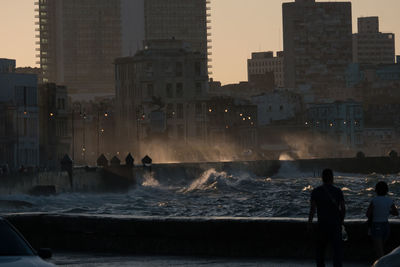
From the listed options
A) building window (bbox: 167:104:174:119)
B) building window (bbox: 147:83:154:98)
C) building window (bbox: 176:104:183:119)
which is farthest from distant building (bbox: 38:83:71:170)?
building window (bbox: 147:83:154:98)

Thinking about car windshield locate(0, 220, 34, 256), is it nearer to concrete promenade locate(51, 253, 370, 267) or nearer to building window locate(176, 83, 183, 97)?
concrete promenade locate(51, 253, 370, 267)

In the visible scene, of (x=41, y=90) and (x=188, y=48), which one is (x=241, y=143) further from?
(x=41, y=90)

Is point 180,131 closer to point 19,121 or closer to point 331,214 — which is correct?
point 19,121

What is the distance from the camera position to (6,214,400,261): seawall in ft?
70.2

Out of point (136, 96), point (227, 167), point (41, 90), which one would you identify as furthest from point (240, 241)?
point (136, 96)

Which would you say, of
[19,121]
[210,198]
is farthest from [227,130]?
[210,198]

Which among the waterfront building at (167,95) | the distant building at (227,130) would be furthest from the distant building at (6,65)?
the distant building at (227,130)

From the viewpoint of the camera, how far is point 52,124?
133 metres

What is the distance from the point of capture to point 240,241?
22031 millimetres

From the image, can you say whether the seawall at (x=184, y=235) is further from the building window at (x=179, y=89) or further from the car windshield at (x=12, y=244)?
the building window at (x=179, y=89)

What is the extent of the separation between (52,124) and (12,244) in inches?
4679

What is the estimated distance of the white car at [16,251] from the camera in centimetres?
1408

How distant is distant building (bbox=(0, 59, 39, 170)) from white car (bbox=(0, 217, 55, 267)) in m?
99.5

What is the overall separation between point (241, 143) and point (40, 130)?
224 feet
